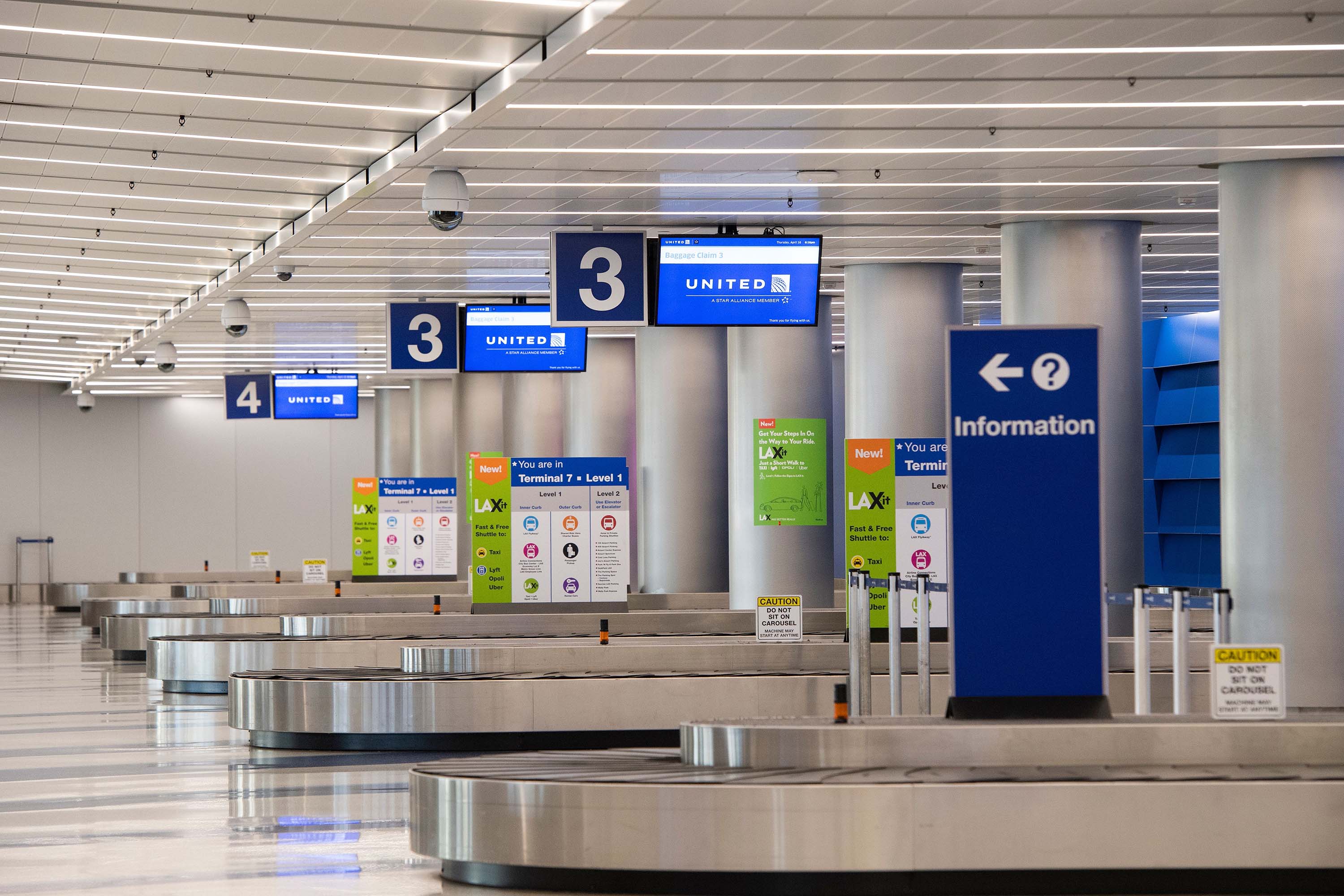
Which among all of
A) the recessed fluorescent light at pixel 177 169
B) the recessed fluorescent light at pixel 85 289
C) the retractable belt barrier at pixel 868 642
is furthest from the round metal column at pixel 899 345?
the recessed fluorescent light at pixel 85 289

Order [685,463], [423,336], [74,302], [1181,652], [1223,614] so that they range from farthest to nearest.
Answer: [685,463] < [74,302] < [423,336] < [1181,652] < [1223,614]

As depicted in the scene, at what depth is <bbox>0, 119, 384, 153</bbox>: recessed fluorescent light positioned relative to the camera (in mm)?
11203

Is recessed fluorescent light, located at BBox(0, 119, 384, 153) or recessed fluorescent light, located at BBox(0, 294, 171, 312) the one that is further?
recessed fluorescent light, located at BBox(0, 294, 171, 312)

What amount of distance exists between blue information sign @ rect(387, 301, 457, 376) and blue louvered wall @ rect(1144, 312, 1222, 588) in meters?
10.8

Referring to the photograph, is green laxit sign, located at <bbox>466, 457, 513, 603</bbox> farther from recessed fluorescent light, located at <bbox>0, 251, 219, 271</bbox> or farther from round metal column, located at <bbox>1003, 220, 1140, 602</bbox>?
round metal column, located at <bbox>1003, 220, 1140, 602</bbox>

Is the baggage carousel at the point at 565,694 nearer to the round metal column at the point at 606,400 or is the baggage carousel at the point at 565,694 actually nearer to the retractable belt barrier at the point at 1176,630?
the retractable belt barrier at the point at 1176,630

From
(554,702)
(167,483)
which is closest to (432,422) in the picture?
(167,483)

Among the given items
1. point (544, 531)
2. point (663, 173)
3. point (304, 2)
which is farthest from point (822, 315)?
point (304, 2)

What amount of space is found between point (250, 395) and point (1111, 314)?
15.2 m

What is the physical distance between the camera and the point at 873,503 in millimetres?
12094

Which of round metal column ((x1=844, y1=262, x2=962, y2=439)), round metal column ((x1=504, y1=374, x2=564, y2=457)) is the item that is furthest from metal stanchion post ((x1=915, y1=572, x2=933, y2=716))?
round metal column ((x1=504, y1=374, x2=564, y2=457))

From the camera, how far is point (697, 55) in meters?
9.20

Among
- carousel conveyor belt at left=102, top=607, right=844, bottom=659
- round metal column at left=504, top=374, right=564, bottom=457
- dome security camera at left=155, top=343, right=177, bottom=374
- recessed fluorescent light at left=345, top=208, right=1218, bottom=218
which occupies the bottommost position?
carousel conveyor belt at left=102, top=607, right=844, bottom=659

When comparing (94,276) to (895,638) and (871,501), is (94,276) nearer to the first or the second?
(871,501)
